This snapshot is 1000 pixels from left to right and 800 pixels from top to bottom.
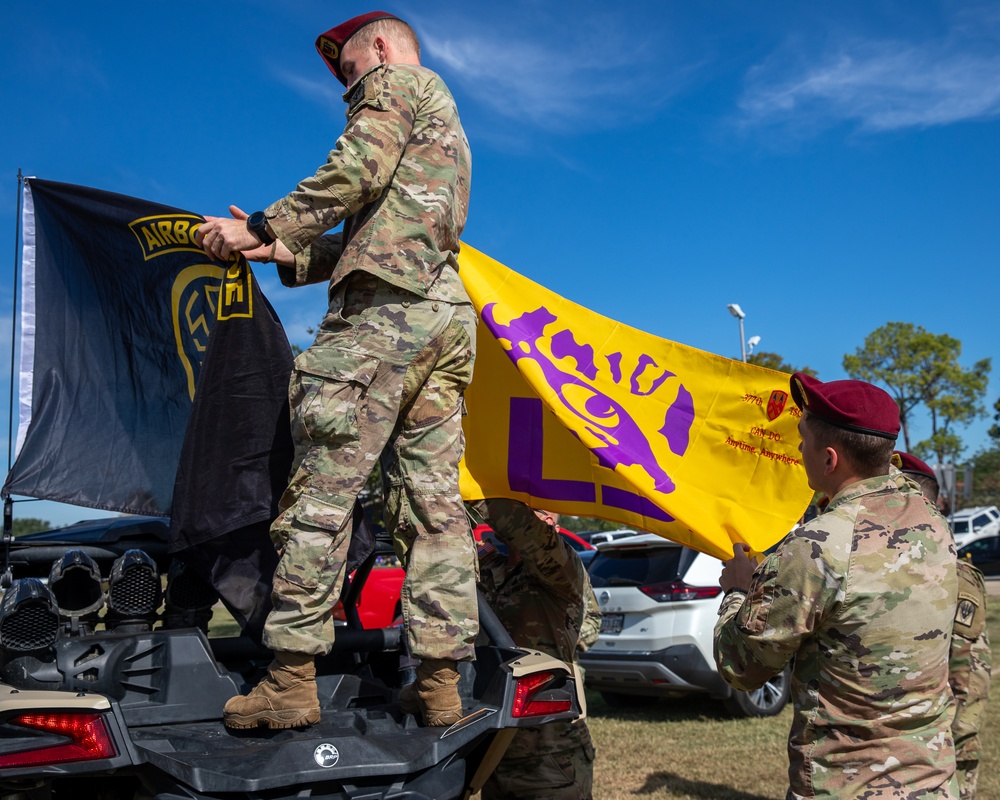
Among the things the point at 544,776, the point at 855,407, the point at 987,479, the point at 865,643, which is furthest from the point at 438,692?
the point at 987,479

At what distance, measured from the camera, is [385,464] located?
3371 mm

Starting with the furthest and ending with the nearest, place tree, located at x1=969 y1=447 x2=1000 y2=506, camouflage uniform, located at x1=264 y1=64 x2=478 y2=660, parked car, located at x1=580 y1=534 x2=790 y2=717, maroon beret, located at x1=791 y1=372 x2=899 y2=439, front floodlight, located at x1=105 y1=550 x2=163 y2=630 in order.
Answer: tree, located at x1=969 y1=447 x2=1000 y2=506 < parked car, located at x1=580 y1=534 x2=790 y2=717 < front floodlight, located at x1=105 y1=550 x2=163 y2=630 < camouflage uniform, located at x1=264 y1=64 x2=478 y2=660 < maroon beret, located at x1=791 y1=372 x2=899 y2=439

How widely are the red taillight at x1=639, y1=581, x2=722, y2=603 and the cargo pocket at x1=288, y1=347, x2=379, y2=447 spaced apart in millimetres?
6770

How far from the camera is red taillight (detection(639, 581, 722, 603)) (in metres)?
9.20

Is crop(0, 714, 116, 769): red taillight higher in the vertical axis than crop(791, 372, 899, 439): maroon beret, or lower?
lower

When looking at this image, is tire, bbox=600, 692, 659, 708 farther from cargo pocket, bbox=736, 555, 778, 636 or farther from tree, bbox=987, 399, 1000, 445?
tree, bbox=987, 399, 1000, 445

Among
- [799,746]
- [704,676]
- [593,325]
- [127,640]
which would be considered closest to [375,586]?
[704,676]

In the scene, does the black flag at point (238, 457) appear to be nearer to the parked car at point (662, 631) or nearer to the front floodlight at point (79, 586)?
the front floodlight at point (79, 586)

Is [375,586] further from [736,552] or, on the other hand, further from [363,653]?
[736,552]

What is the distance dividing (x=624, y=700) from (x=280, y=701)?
25.9 ft

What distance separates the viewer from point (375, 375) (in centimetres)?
308

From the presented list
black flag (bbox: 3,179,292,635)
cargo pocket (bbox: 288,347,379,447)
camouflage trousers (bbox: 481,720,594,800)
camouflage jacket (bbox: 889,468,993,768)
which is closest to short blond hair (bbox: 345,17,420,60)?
black flag (bbox: 3,179,292,635)

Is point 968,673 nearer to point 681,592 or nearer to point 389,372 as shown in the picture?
point 389,372

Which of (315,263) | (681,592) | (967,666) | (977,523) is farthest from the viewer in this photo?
(977,523)
